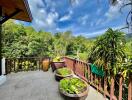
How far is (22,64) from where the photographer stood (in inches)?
291

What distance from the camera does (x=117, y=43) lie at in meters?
3.40

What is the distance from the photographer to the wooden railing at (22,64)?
6677 millimetres

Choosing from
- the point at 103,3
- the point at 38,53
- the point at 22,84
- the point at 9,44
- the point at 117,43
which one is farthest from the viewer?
the point at 38,53

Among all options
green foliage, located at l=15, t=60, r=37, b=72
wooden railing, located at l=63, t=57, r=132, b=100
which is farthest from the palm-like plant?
green foliage, located at l=15, t=60, r=37, b=72

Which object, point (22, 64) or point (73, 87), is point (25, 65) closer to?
point (22, 64)

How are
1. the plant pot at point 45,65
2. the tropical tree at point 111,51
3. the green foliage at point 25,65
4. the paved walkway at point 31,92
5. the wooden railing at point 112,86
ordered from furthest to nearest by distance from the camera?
the plant pot at point 45,65 < the green foliage at point 25,65 < the paved walkway at point 31,92 < the tropical tree at point 111,51 < the wooden railing at point 112,86

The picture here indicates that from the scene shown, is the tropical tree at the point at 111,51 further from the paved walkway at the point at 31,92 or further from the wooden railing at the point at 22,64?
the wooden railing at the point at 22,64

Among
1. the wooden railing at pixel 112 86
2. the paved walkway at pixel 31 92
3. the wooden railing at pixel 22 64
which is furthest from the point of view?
the wooden railing at pixel 22 64

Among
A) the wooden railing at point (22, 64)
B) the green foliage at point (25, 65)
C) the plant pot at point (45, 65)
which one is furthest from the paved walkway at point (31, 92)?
the plant pot at point (45, 65)

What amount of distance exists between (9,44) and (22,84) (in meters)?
3.78

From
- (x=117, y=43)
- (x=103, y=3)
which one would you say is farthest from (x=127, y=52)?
(x=103, y=3)

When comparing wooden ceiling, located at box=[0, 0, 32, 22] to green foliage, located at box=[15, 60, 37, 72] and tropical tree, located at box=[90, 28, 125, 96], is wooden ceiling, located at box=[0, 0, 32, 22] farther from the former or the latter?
green foliage, located at box=[15, 60, 37, 72]

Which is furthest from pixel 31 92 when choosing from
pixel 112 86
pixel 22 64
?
pixel 22 64

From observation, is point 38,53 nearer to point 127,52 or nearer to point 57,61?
point 57,61
